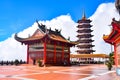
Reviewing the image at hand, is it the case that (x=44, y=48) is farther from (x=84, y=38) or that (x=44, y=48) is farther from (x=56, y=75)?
(x=84, y=38)

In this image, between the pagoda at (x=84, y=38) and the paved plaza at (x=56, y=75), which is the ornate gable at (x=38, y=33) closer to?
the paved plaza at (x=56, y=75)

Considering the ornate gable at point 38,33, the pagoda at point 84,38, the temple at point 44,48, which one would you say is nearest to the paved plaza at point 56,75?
the temple at point 44,48

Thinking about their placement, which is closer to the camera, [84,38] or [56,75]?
[56,75]

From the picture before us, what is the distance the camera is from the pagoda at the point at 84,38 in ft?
193

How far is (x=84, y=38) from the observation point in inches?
2383

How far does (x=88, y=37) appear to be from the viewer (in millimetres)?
60188

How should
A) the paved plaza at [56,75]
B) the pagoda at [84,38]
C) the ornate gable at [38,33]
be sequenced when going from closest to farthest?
the paved plaza at [56,75] → the ornate gable at [38,33] → the pagoda at [84,38]

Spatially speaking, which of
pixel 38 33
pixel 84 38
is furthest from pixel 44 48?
pixel 84 38

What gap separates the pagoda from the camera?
193ft

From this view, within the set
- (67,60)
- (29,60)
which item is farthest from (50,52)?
(67,60)

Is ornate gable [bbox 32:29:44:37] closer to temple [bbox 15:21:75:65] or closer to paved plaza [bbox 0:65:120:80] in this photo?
temple [bbox 15:21:75:65]

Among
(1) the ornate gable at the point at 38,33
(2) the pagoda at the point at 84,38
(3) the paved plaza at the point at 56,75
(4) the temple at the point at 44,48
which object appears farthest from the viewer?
(2) the pagoda at the point at 84,38

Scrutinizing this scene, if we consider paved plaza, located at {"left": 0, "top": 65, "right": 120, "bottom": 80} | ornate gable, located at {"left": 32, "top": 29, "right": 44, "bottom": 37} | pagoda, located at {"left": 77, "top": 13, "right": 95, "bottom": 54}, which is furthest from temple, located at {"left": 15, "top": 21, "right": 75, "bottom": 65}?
pagoda, located at {"left": 77, "top": 13, "right": 95, "bottom": 54}

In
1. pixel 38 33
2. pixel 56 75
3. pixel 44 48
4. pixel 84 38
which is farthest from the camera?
pixel 84 38
